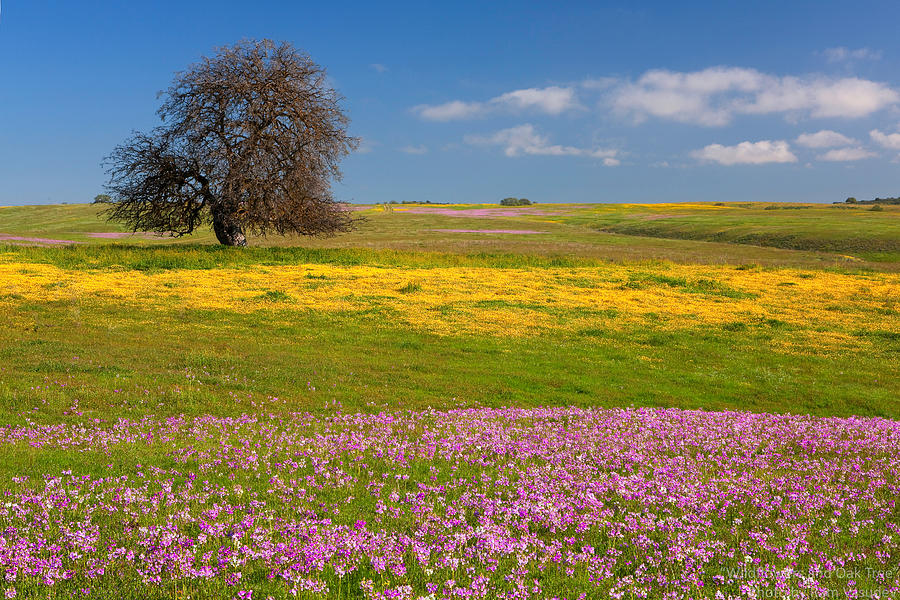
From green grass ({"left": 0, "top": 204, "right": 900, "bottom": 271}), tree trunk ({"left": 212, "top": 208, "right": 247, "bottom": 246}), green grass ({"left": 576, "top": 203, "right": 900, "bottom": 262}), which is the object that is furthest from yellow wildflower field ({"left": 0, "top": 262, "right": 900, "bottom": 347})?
green grass ({"left": 576, "top": 203, "right": 900, "bottom": 262})

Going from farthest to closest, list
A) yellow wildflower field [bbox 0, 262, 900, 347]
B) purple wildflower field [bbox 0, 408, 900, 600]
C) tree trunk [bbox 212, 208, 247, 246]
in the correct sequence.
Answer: tree trunk [bbox 212, 208, 247, 246], yellow wildflower field [bbox 0, 262, 900, 347], purple wildflower field [bbox 0, 408, 900, 600]

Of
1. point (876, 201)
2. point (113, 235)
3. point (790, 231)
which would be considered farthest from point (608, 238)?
point (876, 201)

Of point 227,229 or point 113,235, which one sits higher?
point 113,235

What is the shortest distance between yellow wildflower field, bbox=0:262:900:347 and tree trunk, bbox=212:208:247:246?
27.2ft

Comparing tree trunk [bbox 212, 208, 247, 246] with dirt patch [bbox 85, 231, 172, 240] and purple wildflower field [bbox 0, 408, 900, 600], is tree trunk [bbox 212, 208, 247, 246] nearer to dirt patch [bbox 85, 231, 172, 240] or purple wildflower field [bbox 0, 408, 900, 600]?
dirt patch [bbox 85, 231, 172, 240]

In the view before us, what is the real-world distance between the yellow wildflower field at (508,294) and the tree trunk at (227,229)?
27.2 feet

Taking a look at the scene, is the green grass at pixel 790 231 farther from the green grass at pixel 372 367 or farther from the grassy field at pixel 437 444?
the green grass at pixel 372 367

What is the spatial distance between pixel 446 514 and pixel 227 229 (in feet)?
141

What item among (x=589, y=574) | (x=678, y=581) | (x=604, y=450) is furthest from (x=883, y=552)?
(x=604, y=450)

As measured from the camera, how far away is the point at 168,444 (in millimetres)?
8859

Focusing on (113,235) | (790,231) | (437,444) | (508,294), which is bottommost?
(437,444)

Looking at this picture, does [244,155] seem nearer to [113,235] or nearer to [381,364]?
[381,364]

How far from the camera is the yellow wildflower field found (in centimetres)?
2527

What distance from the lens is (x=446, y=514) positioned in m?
6.22
